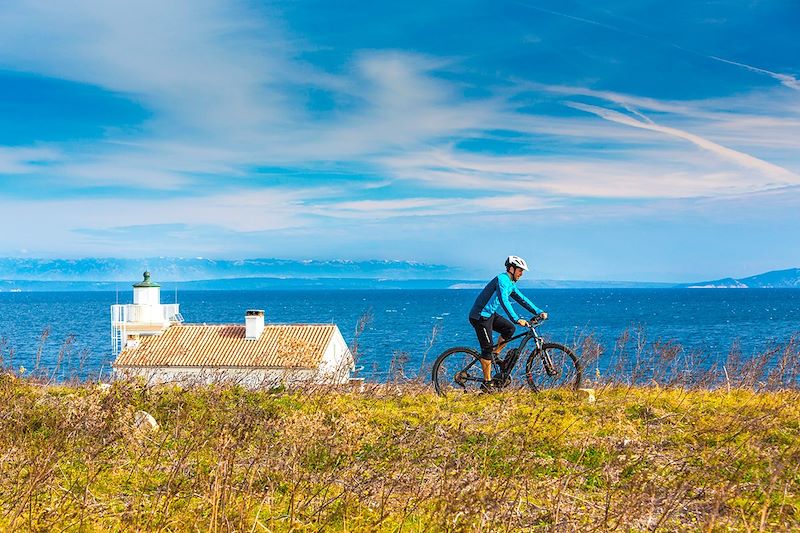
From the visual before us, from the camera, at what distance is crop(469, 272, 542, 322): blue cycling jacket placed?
10852mm

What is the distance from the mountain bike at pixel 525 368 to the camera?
10930 mm

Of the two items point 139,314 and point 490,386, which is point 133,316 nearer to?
point 139,314

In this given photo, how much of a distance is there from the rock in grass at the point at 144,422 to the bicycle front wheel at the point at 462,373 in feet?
14.5

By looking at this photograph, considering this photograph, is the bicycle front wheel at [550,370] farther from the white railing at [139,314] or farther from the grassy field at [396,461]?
the white railing at [139,314]

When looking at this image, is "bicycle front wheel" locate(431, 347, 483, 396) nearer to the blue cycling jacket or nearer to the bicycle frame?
the bicycle frame

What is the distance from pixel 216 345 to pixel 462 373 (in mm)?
27316

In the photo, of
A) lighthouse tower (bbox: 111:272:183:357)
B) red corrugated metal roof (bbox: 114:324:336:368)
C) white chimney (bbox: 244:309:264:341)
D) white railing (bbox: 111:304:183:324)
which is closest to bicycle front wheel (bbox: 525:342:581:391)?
red corrugated metal roof (bbox: 114:324:336:368)

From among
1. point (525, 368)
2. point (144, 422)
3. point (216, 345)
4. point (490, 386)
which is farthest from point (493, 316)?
point (216, 345)

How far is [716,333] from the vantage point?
9019cm

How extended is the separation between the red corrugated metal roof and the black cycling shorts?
21.6 meters

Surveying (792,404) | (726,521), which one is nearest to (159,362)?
(792,404)

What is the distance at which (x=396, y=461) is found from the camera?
6430 mm

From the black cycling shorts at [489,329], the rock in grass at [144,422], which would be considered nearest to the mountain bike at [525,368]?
the black cycling shorts at [489,329]

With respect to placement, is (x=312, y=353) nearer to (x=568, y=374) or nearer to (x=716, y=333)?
(x=568, y=374)
